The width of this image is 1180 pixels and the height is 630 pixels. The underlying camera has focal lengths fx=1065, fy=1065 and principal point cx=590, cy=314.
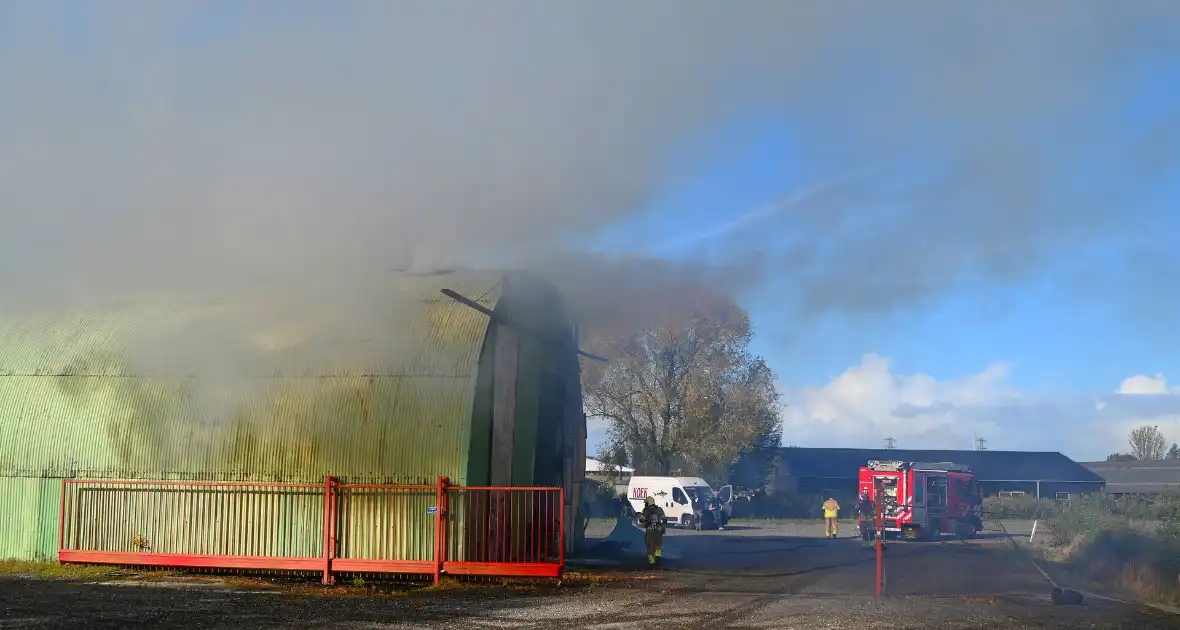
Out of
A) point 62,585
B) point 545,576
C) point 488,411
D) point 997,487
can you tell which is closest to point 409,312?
point 488,411

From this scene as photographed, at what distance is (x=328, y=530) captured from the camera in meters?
18.2

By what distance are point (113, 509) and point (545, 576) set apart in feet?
27.3

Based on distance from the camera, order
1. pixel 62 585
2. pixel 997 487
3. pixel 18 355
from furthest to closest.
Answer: pixel 997 487
pixel 18 355
pixel 62 585

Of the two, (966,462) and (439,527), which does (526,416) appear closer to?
(439,527)

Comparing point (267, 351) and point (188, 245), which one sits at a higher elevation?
point (188, 245)

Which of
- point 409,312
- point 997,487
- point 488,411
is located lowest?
point 997,487

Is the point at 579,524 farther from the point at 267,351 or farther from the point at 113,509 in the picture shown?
the point at 113,509

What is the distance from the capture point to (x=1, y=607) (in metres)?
15.1

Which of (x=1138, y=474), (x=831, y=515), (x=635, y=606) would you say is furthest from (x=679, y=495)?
(x=1138, y=474)

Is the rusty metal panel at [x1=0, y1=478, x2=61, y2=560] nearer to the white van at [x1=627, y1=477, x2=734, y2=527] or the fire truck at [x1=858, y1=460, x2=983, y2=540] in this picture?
the fire truck at [x1=858, y1=460, x2=983, y2=540]

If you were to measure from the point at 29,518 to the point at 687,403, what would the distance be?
34.6 metres

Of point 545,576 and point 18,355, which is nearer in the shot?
point 545,576

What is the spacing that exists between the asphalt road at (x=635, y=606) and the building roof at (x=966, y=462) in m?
53.0

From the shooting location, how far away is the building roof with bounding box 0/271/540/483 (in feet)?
65.2
